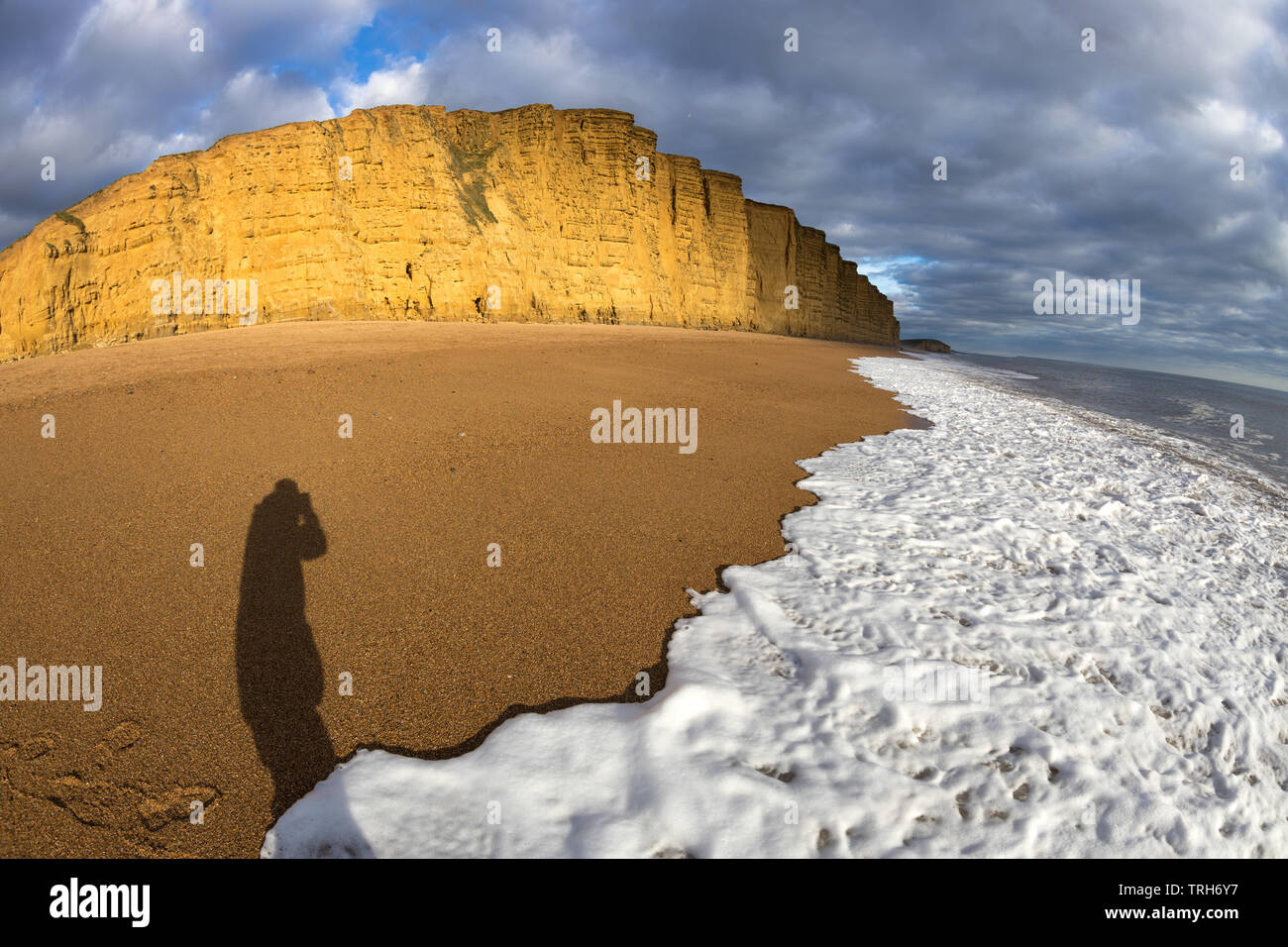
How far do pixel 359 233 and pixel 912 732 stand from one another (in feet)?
101

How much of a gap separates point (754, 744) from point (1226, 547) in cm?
629

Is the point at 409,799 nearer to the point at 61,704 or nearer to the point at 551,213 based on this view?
the point at 61,704

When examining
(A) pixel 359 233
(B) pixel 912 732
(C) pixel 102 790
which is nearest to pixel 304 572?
(C) pixel 102 790

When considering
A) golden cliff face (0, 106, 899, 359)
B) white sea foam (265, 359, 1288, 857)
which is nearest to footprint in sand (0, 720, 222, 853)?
white sea foam (265, 359, 1288, 857)

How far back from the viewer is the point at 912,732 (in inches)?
118

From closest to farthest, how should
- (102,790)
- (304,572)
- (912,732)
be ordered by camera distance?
(102,790)
(912,732)
(304,572)

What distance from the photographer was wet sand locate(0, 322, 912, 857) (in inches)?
104

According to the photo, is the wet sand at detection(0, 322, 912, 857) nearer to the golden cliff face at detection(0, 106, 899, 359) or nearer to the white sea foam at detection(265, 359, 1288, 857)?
the white sea foam at detection(265, 359, 1288, 857)

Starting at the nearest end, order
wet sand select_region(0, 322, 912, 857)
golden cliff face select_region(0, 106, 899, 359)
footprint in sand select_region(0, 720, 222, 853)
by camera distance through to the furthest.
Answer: footprint in sand select_region(0, 720, 222, 853), wet sand select_region(0, 322, 912, 857), golden cliff face select_region(0, 106, 899, 359)

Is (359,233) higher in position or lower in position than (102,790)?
higher

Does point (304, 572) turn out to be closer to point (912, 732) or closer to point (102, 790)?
point (102, 790)

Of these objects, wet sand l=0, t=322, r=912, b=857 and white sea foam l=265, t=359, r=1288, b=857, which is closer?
white sea foam l=265, t=359, r=1288, b=857

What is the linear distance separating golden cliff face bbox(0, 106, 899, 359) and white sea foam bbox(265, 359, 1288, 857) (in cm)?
2803

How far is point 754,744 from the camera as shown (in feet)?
9.41
